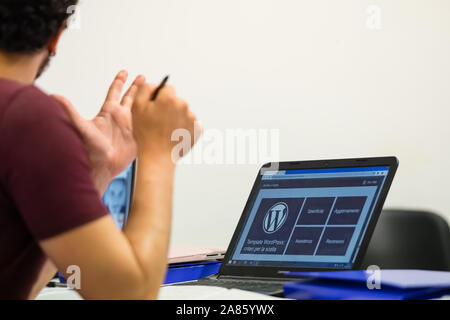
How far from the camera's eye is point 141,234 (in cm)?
72

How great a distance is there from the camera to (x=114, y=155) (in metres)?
0.90

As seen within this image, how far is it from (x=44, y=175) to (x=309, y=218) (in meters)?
0.62

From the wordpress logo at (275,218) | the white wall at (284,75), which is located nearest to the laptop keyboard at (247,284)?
the wordpress logo at (275,218)

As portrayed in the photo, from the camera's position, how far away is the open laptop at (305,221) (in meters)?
1.08

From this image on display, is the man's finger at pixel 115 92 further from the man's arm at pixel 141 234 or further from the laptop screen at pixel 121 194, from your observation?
the laptop screen at pixel 121 194


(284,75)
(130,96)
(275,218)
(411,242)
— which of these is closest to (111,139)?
(130,96)

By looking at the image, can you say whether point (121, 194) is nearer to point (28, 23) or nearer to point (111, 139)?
point (111, 139)

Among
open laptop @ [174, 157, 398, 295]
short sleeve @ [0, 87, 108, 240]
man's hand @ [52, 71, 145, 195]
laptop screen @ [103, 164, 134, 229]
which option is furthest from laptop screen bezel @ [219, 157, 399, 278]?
laptop screen @ [103, 164, 134, 229]

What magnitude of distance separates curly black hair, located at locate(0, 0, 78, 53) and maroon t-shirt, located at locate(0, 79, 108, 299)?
90 millimetres

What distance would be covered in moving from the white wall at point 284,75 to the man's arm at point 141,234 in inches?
67.5

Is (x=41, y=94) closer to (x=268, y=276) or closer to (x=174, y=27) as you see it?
(x=268, y=276)

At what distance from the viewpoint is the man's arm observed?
648 millimetres

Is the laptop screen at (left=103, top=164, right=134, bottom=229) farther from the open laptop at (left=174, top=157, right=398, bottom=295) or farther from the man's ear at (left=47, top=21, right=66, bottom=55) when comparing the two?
the man's ear at (left=47, top=21, right=66, bottom=55)

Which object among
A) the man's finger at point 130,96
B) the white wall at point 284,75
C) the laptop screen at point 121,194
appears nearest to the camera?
the man's finger at point 130,96
